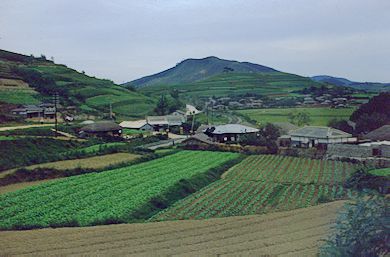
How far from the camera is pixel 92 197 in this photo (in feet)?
58.0

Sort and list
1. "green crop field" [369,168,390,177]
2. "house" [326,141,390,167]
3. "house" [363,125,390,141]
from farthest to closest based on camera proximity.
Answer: "house" [363,125,390,141]
"house" [326,141,390,167]
"green crop field" [369,168,390,177]

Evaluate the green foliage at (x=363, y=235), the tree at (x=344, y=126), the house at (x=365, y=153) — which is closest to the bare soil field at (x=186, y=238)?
the green foliage at (x=363, y=235)

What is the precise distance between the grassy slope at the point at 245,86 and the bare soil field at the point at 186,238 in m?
65.5

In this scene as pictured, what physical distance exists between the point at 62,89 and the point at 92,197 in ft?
129

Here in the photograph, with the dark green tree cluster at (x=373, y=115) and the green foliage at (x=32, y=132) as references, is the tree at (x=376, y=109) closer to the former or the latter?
the dark green tree cluster at (x=373, y=115)

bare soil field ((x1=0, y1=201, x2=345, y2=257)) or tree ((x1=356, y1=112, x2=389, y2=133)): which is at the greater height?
tree ((x1=356, y1=112, x2=389, y2=133))

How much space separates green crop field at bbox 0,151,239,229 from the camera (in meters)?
14.9

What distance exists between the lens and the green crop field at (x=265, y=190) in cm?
1689

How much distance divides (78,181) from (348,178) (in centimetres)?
1240

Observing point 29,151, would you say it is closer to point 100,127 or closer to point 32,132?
point 32,132

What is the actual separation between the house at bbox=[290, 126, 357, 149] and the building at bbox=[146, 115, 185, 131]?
16158mm

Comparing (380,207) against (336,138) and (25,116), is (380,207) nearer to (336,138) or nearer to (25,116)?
(336,138)

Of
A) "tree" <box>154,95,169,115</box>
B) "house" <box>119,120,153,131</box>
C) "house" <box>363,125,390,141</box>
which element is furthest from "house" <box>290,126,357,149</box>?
"tree" <box>154,95,169,115</box>

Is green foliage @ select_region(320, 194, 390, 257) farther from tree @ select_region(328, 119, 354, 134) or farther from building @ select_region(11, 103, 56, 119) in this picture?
building @ select_region(11, 103, 56, 119)
